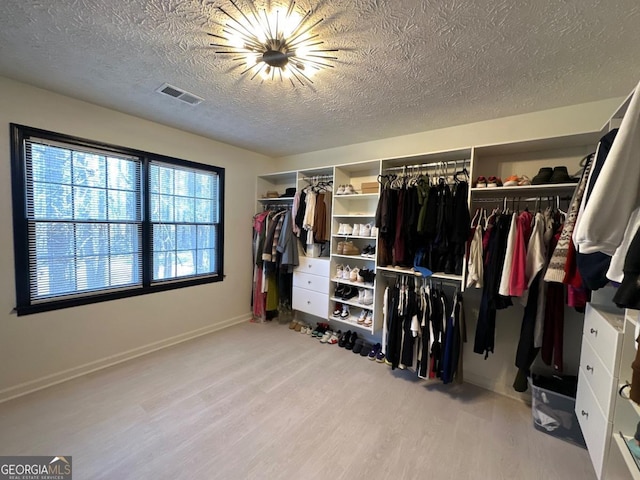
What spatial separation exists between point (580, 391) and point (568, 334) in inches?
24.7

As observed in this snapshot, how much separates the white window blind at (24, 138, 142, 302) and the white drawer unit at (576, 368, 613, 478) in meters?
3.64

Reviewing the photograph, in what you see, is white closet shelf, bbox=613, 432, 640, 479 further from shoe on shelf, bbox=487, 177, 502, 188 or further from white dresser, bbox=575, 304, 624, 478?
shoe on shelf, bbox=487, 177, 502, 188

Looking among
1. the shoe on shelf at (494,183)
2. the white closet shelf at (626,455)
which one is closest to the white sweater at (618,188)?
the white closet shelf at (626,455)

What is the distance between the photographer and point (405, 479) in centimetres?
147

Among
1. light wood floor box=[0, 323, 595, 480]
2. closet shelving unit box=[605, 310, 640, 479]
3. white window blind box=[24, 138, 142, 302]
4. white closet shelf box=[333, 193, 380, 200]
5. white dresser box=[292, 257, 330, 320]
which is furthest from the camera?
white dresser box=[292, 257, 330, 320]

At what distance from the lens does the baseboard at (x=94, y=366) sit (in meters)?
2.04

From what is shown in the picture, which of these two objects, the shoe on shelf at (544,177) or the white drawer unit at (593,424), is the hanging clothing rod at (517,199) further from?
the white drawer unit at (593,424)

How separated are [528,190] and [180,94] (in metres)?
2.86

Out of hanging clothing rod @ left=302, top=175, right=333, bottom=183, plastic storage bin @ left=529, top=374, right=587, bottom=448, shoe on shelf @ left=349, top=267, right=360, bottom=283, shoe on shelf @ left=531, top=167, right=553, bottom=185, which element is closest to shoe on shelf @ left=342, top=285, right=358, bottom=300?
shoe on shelf @ left=349, top=267, right=360, bottom=283

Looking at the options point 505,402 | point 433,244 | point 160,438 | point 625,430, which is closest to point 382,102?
point 433,244

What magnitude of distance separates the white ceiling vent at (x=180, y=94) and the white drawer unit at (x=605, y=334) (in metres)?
3.00

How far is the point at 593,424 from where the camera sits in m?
1.36

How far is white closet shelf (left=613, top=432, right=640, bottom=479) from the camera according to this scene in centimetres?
104

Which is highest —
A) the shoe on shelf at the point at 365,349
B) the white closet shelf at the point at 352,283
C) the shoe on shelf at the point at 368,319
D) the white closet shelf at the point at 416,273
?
the white closet shelf at the point at 416,273
